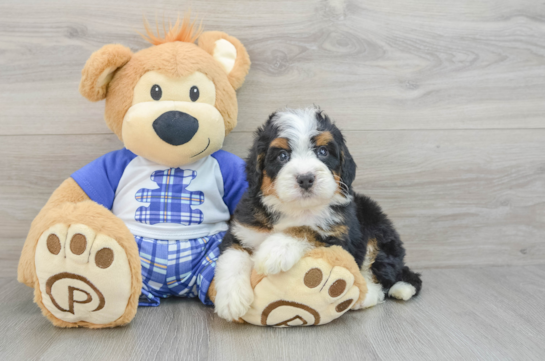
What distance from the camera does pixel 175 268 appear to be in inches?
72.9

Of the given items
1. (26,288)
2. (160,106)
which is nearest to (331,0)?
(160,106)

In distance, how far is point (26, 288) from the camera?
6.98 feet

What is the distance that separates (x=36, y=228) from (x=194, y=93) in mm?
834

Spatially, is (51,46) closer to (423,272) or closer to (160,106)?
(160,106)

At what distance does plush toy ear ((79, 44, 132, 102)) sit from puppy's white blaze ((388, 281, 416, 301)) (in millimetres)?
1617

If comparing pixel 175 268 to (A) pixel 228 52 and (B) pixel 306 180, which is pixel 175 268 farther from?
(A) pixel 228 52

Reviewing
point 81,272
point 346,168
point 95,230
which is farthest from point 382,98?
point 81,272

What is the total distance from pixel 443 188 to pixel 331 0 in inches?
49.4

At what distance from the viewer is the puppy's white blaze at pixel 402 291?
76.6 inches

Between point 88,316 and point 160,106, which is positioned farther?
point 160,106

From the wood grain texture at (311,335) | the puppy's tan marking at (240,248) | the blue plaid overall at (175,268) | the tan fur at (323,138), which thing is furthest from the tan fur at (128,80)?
the tan fur at (323,138)

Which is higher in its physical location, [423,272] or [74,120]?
[74,120]

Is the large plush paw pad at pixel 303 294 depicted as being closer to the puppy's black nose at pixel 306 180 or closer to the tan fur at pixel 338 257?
the tan fur at pixel 338 257

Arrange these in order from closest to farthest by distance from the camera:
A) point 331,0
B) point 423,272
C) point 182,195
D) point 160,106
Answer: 1. point 160,106
2. point 182,195
3. point 331,0
4. point 423,272
